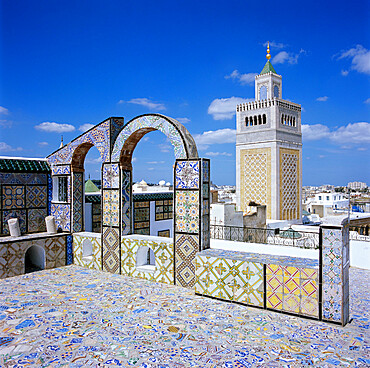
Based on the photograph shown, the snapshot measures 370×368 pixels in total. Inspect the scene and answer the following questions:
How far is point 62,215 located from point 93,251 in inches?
47.7

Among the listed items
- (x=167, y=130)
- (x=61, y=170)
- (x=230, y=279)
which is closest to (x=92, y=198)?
(x=61, y=170)

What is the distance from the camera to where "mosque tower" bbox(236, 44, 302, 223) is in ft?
58.1

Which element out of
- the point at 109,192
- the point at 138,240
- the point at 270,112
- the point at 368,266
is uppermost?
the point at 270,112

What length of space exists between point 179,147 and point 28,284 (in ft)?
11.0

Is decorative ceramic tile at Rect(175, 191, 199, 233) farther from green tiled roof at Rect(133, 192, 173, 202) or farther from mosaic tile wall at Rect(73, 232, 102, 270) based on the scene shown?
green tiled roof at Rect(133, 192, 173, 202)

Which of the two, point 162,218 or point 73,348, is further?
point 162,218

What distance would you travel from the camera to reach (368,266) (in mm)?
7801

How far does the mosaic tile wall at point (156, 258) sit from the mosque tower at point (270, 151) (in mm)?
12529

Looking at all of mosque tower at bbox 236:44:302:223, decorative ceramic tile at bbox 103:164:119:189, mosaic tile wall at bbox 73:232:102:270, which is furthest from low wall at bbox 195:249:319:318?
mosque tower at bbox 236:44:302:223

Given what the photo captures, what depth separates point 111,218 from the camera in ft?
21.1

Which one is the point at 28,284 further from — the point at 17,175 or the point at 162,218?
the point at 162,218

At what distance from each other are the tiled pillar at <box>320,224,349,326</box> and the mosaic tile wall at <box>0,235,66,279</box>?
5.09 meters

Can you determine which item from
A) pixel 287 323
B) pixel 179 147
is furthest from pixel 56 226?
pixel 287 323

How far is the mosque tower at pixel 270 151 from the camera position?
58.1ft
